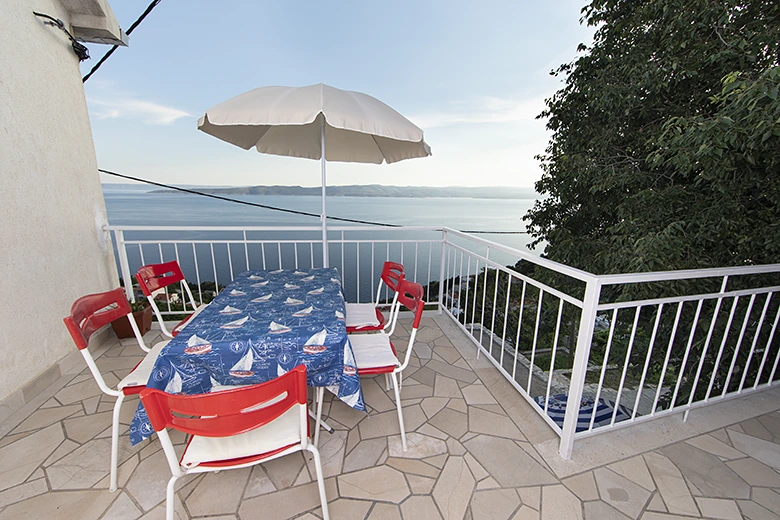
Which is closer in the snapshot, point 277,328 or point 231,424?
point 231,424

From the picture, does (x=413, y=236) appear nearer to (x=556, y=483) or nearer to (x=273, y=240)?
(x=273, y=240)

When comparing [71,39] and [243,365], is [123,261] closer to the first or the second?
[71,39]

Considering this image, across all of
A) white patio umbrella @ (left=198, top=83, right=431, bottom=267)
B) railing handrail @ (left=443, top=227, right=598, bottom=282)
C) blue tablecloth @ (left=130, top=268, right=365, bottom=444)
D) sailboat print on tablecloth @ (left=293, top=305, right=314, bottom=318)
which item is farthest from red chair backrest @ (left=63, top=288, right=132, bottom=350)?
railing handrail @ (left=443, top=227, right=598, bottom=282)

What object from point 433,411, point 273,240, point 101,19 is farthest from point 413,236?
point 101,19

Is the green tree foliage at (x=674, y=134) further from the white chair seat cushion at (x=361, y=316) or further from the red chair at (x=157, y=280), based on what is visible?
the red chair at (x=157, y=280)

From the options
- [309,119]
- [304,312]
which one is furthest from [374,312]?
[309,119]

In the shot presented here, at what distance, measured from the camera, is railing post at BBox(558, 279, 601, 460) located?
1.45 meters

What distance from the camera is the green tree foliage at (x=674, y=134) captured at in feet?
8.29

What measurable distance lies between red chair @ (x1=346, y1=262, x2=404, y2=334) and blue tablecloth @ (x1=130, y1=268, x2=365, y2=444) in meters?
0.46

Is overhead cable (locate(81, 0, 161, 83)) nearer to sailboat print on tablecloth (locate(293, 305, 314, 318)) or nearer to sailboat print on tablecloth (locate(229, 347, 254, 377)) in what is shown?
sailboat print on tablecloth (locate(293, 305, 314, 318))

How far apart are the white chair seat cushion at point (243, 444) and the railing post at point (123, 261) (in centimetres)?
307

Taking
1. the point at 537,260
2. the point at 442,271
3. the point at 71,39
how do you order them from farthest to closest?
the point at 442,271, the point at 71,39, the point at 537,260

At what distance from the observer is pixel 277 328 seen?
60.2 inches

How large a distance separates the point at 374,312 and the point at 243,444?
4.85 feet
